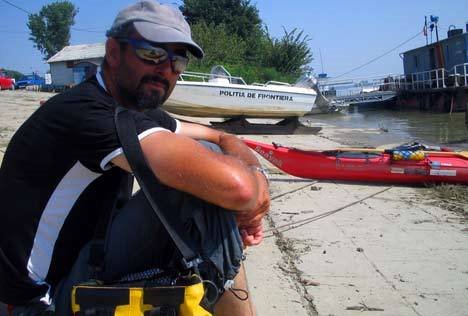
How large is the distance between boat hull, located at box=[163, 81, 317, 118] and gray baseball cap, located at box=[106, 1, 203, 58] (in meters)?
10.8

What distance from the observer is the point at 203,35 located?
31.8 metres

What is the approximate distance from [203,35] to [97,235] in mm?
31222

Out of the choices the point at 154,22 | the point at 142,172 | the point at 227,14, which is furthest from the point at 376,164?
the point at 227,14

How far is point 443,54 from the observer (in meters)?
30.8

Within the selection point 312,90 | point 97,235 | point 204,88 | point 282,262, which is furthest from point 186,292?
point 312,90

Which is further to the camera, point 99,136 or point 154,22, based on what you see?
point 154,22

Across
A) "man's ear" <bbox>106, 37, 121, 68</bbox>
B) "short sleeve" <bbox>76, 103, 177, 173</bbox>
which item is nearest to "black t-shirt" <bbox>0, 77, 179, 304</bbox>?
"short sleeve" <bbox>76, 103, 177, 173</bbox>

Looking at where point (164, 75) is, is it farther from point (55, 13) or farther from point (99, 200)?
point (55, 13)

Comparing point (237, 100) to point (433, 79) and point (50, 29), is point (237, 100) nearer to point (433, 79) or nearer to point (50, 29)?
point (433, 79)

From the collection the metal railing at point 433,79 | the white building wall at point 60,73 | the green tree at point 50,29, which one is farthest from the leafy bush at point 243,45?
the green tree at point 50,29

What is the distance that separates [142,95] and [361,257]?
2704 millimetres

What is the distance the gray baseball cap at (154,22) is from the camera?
1.75 meters

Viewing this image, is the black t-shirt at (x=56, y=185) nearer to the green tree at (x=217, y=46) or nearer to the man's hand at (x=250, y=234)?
the man's hand at (x=250, y=234)

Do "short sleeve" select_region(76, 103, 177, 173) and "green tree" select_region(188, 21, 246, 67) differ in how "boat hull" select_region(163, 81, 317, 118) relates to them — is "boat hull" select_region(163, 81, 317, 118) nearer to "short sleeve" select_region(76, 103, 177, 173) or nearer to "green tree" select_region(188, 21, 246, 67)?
"short sleeve" select_region(76, 103, 177, 173)
